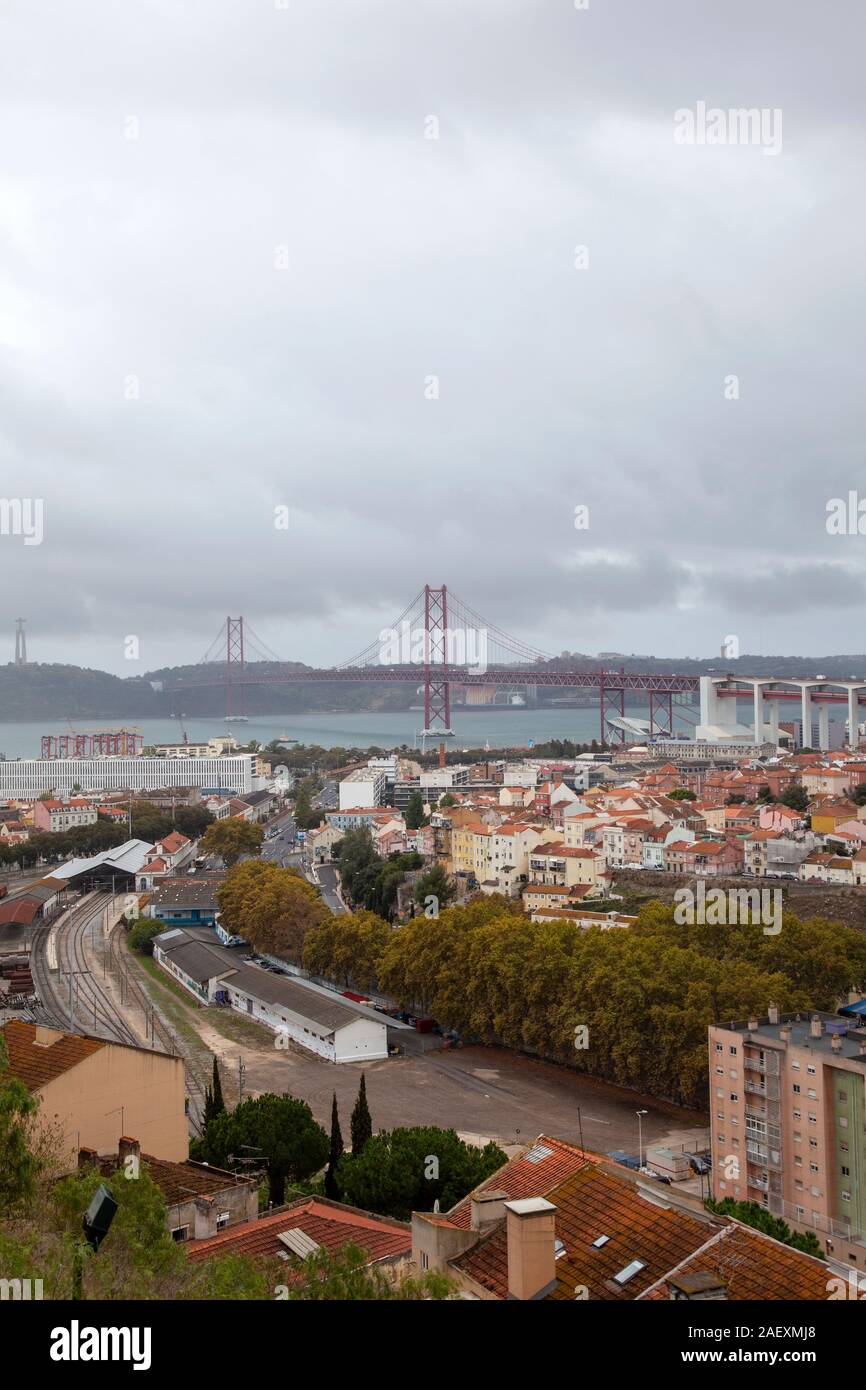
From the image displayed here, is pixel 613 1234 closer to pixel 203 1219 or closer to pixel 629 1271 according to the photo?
pixel 629 1271

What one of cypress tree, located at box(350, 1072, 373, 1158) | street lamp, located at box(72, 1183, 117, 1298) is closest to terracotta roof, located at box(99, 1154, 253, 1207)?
cypress tree, located at box(350, 1072, 373, 1158)

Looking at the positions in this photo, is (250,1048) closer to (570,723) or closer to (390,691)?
(570,723)

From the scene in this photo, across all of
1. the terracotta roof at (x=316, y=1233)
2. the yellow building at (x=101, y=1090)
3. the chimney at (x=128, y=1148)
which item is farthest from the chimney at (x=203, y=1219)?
the yellow building at (x=101, y=1090)

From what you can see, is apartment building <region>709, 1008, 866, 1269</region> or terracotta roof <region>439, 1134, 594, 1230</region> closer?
terracotta roof <region>439, 1134, 594, 1230</region>

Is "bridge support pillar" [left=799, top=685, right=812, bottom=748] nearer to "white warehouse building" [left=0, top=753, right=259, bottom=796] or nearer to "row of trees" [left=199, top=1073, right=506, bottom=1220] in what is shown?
"white warehouse building" [left=0, top=753, right=259, bottom=796]

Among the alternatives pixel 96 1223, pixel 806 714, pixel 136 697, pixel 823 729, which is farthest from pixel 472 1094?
pixel 136 697

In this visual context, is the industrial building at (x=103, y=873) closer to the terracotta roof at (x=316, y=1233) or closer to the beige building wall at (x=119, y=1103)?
the beige building wall at (x=119, y=1103)

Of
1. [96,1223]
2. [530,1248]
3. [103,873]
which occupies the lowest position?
[103,873]
